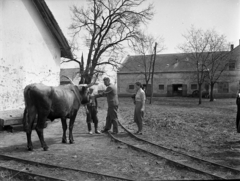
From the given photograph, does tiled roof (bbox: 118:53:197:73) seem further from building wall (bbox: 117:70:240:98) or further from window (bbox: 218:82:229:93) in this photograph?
window (bbox: 218:82:229:93)

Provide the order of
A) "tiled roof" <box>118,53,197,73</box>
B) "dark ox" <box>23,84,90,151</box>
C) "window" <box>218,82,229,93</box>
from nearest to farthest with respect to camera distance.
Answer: "dark ox" <box>23,84,90,151</box>
"window" <box>218,82,229,93</box>
"tiled roof" <box>118,53,197,73</box>

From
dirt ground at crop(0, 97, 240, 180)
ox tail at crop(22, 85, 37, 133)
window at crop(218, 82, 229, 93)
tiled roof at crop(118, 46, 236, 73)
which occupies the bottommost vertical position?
dirt ground at crop(0, 97, 240, 180)

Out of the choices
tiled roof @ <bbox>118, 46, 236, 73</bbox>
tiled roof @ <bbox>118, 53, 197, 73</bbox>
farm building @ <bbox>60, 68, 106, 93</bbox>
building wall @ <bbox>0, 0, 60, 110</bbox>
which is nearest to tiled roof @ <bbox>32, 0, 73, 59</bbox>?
building wall @ <bbox>0, 0, 60, 110</bbox>

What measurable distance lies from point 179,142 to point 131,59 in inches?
1630

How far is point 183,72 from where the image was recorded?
4212cm

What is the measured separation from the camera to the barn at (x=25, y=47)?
Result: 996cm

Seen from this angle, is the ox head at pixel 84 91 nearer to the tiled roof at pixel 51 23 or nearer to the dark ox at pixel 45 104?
the dark ox at pixel 45 104

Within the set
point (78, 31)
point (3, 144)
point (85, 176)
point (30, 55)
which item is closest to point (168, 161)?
point (85, 176)

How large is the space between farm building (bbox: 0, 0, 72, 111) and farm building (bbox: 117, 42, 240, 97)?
1097 inches

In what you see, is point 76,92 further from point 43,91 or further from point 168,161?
point 168,161

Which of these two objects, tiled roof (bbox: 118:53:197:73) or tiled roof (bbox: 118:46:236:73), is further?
tiled roof (bbox: 118:53:197:73)

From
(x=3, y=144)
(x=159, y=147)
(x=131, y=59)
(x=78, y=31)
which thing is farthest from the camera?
(x=131, y=59)

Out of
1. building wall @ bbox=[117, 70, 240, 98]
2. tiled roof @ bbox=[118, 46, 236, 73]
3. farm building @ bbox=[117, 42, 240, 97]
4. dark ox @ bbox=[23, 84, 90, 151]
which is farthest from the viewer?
tiled roof @ bbox=[118, 46, 236, 73]

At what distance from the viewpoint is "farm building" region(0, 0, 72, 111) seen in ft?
32.7
